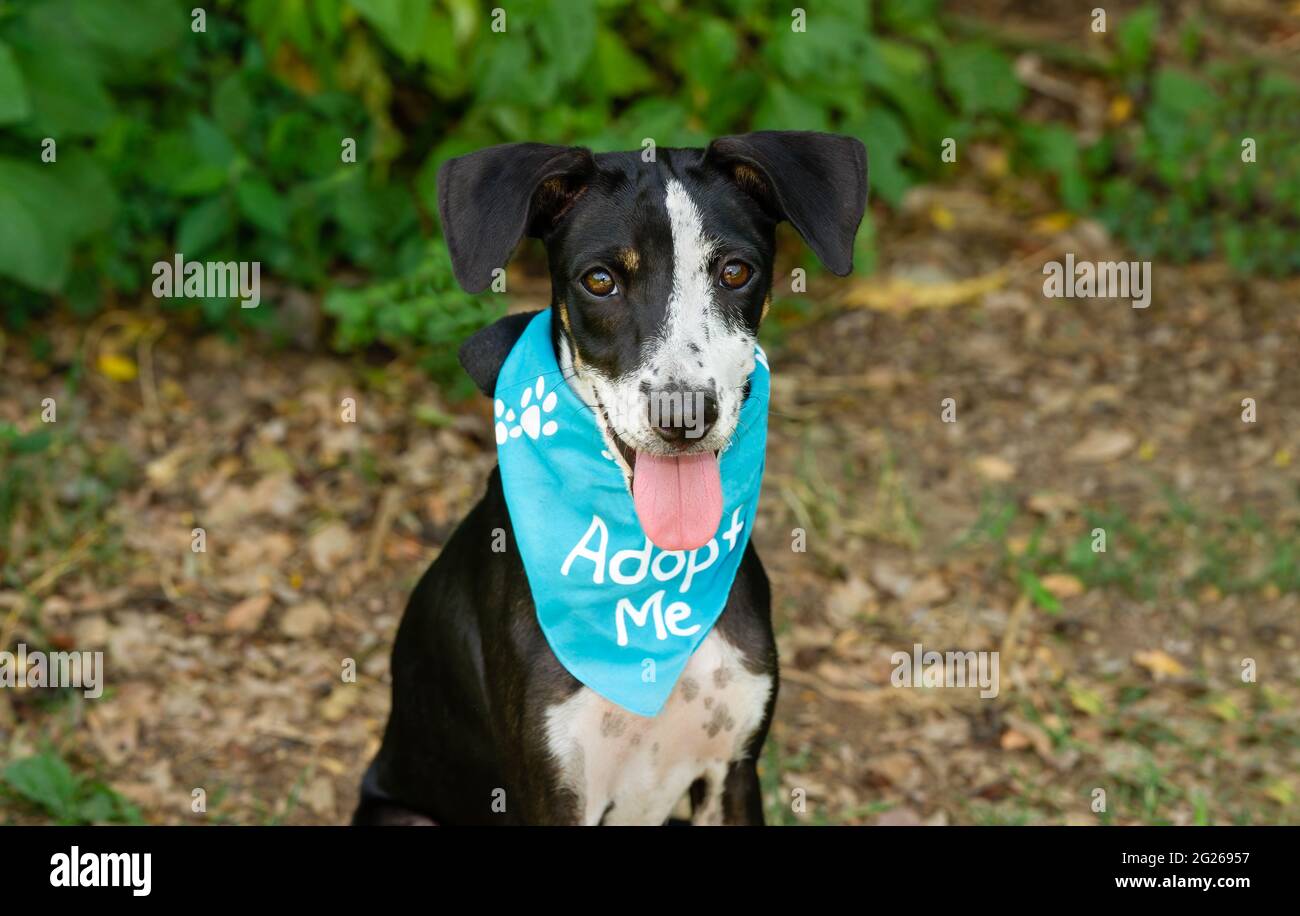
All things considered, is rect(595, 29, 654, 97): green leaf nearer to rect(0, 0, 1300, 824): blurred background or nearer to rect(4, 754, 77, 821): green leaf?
rect(0, 0, 1300, 824): blurred background

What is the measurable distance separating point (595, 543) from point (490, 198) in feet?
2.76

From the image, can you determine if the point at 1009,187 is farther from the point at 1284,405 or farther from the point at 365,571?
the point at 365,571

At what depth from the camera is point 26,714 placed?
16.1 feet

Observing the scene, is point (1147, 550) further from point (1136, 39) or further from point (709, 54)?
point (1136, 39)

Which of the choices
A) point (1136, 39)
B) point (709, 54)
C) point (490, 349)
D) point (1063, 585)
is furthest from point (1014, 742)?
point (1136, 39)

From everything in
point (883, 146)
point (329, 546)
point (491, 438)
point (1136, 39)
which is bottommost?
point (329, 546)

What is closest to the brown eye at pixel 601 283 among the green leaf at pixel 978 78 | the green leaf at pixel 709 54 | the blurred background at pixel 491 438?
the blurred background at pixel 491 438

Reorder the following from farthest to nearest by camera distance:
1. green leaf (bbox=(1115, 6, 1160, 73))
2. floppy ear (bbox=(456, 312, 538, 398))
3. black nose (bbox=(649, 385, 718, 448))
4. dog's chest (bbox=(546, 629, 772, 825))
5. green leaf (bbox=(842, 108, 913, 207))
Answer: green leaf (bbox=(1115, 6, 1160, 73))
green leaf (bbox=(842, 108, 913, 207))
floppy ear (bbox=(456, 312, 538, 398))
dog's chest (bbox=(546, 629, 772, 825))
black nose (bbox=(649, 385, 718, 448))

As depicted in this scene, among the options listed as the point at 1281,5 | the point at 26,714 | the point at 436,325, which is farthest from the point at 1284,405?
the point at 26,714

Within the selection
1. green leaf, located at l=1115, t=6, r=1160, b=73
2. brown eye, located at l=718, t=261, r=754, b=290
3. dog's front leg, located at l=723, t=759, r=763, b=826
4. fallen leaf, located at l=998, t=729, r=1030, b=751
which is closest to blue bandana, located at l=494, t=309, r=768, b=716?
brown eye, located at l=718, t=261, r=754, b=290

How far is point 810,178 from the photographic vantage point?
3439mm

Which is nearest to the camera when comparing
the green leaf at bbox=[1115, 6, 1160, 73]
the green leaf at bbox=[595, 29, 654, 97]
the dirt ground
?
the dirt ground

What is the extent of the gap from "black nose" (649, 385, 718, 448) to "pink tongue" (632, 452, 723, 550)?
17 centimetres

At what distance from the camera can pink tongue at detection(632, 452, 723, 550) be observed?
338 centimetres
